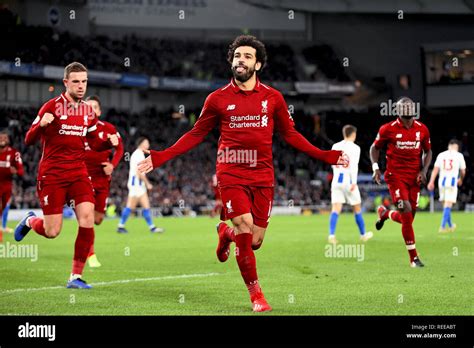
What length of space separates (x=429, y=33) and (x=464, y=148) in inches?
410

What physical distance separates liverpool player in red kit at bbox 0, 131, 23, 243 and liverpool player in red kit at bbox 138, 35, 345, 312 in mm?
13238

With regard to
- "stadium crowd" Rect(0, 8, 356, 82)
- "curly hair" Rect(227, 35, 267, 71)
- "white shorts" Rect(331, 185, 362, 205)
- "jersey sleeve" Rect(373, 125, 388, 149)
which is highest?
"stadium crowd" Rect(0, 8, 356, 82)

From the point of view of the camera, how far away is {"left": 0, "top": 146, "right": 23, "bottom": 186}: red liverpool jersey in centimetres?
2192

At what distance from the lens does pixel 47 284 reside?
39.1ft

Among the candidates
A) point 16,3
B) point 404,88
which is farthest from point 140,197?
point 404,88

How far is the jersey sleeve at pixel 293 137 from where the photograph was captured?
9609 mm

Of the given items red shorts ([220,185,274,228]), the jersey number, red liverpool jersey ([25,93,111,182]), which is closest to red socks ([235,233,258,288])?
red shorts ([220,185,274,228])

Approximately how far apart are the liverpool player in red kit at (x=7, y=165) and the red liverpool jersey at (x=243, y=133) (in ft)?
43.5

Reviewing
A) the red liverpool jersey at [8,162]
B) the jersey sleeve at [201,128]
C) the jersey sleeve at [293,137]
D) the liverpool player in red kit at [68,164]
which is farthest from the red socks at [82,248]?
the red liverpool jersey at [8,162]

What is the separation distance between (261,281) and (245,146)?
3.48m

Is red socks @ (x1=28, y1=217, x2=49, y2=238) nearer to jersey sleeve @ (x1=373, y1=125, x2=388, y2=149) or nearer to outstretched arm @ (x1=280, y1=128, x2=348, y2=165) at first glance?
outstretched arm @ (x1=280, y1=128, x2=348, y2=165)

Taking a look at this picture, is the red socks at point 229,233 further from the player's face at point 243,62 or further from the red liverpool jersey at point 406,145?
the red liverpool jersey at point 406,145

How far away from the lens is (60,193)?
1127cm
